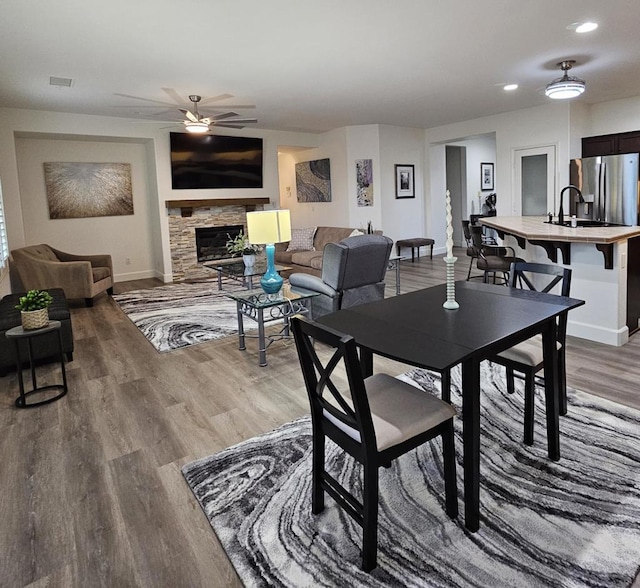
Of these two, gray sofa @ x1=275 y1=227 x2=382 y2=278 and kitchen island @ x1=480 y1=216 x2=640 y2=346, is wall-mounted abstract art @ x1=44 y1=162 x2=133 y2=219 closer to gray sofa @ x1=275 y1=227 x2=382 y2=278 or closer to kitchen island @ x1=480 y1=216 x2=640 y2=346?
gray sofa @ x1=275 y1=227 x2=382 y2=278

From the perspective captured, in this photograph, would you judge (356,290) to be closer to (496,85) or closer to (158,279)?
(496,85)

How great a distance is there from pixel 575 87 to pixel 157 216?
627cm

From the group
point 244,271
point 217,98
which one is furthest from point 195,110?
point 244,271

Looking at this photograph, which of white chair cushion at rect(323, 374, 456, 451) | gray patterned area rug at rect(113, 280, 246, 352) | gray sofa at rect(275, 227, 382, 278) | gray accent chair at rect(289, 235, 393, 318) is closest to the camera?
white chair cushion at rect(323, 374, 456, 451)

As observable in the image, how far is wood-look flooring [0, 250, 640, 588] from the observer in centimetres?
172

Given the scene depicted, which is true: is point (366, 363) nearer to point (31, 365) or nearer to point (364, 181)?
point (31, 365)

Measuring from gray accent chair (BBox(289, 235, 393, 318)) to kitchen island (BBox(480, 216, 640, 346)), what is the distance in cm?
130

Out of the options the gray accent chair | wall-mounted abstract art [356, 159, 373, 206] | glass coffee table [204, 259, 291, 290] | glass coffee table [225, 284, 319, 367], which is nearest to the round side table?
glass coffee table [225, 284, 319, 367]

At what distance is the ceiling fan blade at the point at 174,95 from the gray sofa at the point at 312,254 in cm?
269

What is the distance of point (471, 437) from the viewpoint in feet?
5.63

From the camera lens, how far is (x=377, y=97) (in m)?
6.17

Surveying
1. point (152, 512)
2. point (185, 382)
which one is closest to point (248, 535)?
point (152, 512)

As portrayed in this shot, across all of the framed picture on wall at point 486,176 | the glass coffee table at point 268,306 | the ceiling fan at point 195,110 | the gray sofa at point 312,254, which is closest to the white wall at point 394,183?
the gray sofa at point 312,254

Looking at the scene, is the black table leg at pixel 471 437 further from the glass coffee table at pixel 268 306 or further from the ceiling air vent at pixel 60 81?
the ceiling air vent at pixel 60 81
